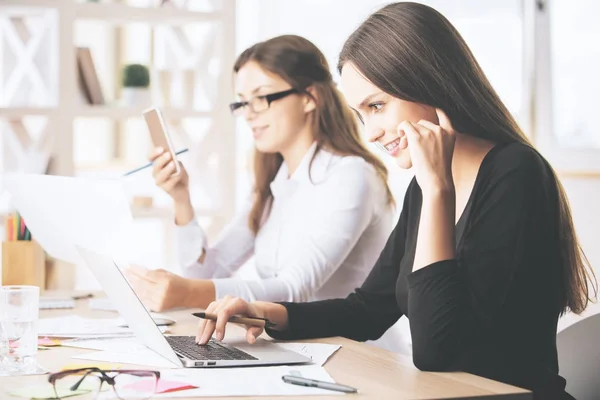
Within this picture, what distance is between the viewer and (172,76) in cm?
322

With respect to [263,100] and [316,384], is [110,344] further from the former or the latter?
[263,100]

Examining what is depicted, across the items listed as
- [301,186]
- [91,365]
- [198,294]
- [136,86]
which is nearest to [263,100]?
[301,186]

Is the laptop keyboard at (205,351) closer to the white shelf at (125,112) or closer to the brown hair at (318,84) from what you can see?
the brown hair at (318,84)

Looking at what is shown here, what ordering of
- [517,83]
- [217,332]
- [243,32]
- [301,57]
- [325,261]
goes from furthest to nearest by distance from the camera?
[243,32] → [517,83] → [301,57] → [325,261] → [217,332]

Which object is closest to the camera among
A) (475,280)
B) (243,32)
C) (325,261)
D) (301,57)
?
(475,280)

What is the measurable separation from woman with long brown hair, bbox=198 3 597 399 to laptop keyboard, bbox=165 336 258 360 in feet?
0.10

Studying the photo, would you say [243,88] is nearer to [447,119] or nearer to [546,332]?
[447,119]

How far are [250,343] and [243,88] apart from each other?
1094 mm

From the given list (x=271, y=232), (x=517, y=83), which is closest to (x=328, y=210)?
(x=271, y=232)

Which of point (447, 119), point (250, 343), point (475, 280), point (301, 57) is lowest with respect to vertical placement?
point (250, 343)

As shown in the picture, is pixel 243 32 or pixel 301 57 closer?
pixel 301 57

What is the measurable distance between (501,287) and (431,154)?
0.24m

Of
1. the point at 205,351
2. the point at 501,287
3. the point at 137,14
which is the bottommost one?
the point at 205,351

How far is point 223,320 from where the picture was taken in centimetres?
144
